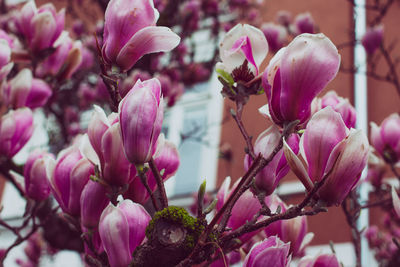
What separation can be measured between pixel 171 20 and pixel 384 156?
1.84 meters

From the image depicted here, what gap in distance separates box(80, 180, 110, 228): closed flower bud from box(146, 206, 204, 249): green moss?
106 mm

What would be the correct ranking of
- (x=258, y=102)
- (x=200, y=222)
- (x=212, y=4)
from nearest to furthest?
(x=200, y=222), (x=212, y=4), (x=258, y=102)

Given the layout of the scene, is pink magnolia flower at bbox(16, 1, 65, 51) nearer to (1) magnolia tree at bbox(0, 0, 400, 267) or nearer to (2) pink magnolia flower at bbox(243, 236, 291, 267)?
(1) magnolia tree at bbox(0, 0, 400, 267)

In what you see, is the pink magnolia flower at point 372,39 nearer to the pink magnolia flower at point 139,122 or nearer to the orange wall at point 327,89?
the orange wall at point 327,89

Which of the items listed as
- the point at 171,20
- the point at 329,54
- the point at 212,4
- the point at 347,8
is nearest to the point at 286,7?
the point at 347,8

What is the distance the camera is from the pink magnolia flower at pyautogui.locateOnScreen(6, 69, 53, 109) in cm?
111

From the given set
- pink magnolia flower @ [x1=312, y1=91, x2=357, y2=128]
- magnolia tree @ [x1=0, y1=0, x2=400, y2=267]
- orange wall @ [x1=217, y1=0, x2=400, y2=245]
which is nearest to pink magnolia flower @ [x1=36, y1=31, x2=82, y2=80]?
magnolia tree @ [x1=0, y1=0, x2=400, y2=267]

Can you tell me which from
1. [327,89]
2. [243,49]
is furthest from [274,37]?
[243,49]

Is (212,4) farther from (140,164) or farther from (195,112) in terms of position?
(140,164)

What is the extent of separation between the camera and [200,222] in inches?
21.9

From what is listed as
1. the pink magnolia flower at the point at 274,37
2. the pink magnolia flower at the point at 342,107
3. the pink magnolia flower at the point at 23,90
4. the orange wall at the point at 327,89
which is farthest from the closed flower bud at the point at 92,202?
the orange wall at the point at 327,89

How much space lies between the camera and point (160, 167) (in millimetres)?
698

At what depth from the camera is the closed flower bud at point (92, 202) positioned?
24.7 inches

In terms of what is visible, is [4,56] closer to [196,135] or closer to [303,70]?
[303,70]
